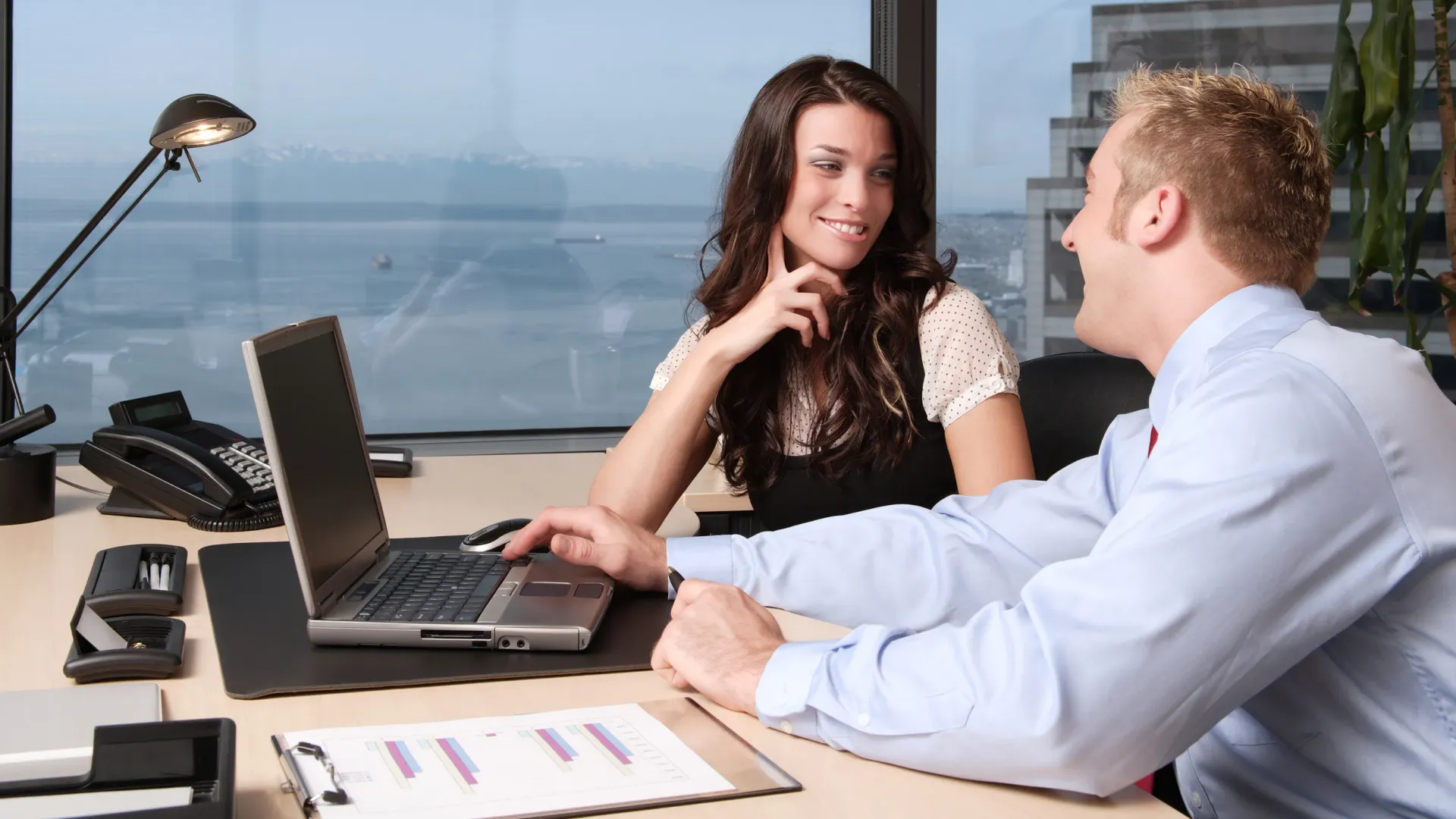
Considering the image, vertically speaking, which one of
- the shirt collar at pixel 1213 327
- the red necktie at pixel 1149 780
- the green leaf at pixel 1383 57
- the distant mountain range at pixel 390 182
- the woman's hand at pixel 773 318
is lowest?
the red necktie at pixel 1149 780

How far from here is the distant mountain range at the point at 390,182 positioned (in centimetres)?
313

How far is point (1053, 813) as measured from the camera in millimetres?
864

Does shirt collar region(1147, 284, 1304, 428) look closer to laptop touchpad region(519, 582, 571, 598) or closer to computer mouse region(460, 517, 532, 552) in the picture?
laptop touchpad region(519, 582, 571, 598)

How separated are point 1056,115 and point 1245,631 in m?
3.15

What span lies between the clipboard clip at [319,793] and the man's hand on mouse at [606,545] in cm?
55

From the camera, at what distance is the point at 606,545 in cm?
145

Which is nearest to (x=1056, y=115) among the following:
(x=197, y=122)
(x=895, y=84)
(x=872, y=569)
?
(x=895, y=84)

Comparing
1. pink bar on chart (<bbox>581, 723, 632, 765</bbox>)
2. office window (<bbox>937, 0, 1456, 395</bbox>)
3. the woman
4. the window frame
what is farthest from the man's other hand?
office window (<bbox>937, 0, 1456, 395</bbox>)

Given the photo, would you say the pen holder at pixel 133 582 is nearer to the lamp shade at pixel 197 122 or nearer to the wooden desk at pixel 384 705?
the wooden desk at pixel 384 705

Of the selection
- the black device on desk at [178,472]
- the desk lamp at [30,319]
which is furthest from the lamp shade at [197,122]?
the black device on desk at [178,472]

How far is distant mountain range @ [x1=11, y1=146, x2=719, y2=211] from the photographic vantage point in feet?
10.3

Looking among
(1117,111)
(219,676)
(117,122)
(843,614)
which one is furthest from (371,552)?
(117,122)

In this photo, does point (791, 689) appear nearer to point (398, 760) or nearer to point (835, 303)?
point (398, 760)

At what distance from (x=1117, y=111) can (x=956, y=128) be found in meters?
2.59
